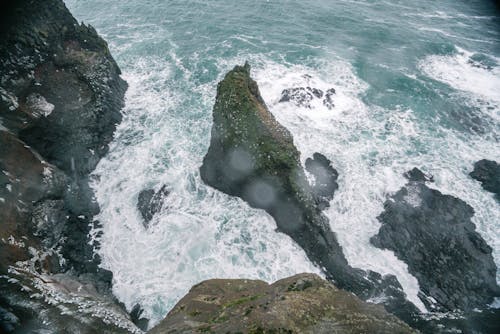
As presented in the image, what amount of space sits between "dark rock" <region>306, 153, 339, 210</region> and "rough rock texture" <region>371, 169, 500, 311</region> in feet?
19.8

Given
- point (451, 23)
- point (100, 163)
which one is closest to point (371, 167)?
point (100, 163)

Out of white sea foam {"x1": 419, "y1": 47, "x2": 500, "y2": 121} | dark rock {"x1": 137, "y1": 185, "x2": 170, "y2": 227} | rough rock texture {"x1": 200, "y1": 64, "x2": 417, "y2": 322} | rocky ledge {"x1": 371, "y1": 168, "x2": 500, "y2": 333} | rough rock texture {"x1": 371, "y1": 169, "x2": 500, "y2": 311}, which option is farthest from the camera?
white sea foam {"x1": 419, "y1": 47, "x2": 500, "y2": 121}

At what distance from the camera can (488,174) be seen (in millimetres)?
37688

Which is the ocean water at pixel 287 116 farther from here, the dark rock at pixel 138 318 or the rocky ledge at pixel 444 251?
the rocky ledge at pixel 444 251

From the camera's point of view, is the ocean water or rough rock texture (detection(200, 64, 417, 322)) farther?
the ocean water

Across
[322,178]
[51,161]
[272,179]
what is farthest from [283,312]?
[51,161]

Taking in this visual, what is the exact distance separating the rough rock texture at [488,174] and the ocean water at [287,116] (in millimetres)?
1012

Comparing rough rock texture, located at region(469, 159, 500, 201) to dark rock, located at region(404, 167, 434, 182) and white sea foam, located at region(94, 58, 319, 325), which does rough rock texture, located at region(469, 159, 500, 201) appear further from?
white sea foam, located at region(94, 58, 319, 325)

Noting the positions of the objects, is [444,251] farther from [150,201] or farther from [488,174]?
[150,201]

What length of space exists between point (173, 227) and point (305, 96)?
27.4m

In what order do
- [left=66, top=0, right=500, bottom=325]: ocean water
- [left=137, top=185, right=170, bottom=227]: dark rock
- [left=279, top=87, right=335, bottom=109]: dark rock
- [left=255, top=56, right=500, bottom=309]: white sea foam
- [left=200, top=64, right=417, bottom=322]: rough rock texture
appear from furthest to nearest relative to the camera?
[left=279, top=87, right=335, bottom=109]: dark rock
[left=137, top=185, right=170, bottom=227]: dark rock
[left=255, top=56, right=500, bottom=309]: white sea foam
[left=66, top=0, right=500, bottom=325]: ocean water
[left=200, top=64, right=417, bottom=322]: rough rock texture

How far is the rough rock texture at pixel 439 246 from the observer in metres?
28.6

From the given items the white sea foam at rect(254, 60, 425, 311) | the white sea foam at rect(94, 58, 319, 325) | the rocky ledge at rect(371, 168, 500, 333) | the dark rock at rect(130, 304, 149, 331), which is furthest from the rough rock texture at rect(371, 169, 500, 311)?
the dark rock at rect(130, 304, 149, 331)

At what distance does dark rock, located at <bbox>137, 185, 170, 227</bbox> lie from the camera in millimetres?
33194
